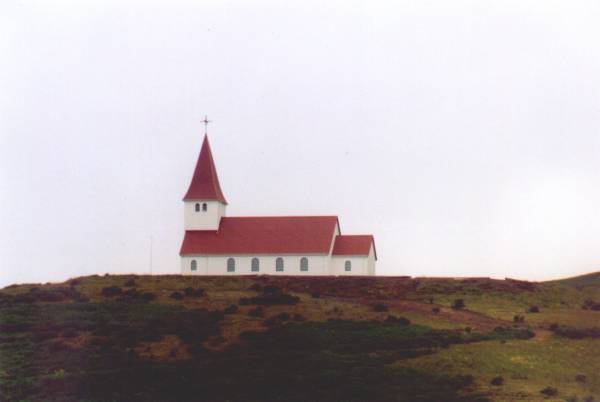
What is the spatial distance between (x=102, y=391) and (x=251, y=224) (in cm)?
3551

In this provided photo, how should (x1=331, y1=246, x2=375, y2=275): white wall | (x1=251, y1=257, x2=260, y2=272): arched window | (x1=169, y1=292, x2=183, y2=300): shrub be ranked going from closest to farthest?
1. (x1=169, y1=292, x2=183, y2=300): shrub
2. (x1=331, y1=246, x2=375, y2=275): white wall
3. (x1=251, y1=257, x2=260, y2=272): arched window

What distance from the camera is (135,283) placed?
70625 millimetres

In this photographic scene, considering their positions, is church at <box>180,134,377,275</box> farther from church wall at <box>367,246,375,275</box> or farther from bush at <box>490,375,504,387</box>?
bush at <box>490,375,504,387</box>

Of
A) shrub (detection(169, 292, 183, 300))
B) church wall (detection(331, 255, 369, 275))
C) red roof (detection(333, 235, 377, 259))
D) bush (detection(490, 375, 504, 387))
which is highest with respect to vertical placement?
red roof (detection(333, 235, 377, 259))

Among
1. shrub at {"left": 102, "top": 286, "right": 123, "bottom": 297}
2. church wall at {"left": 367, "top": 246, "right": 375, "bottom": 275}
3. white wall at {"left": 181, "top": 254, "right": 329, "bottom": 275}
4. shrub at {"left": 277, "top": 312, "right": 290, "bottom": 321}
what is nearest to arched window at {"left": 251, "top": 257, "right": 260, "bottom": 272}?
white wall at {"left": 181, "top": 254, "right": 329, "bottom": 275}

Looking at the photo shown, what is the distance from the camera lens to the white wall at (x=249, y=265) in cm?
7450

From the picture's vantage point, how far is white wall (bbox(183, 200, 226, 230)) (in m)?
78.9

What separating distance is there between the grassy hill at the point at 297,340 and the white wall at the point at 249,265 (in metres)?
3.84

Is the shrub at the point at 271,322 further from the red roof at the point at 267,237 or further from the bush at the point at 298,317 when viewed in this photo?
the red roof at the point at 267,237

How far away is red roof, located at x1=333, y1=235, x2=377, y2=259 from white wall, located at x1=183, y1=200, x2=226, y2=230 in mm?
10806

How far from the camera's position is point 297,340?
2046 inches

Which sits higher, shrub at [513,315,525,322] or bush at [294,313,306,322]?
bush at [294,313,306,322]

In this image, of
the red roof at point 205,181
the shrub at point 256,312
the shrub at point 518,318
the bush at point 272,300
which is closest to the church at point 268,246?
the red roof at point 205,181

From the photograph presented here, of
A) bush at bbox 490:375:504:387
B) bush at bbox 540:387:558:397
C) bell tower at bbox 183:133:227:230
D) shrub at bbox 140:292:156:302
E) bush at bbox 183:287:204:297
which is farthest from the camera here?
bell tower at bbox 183:133:227:230
